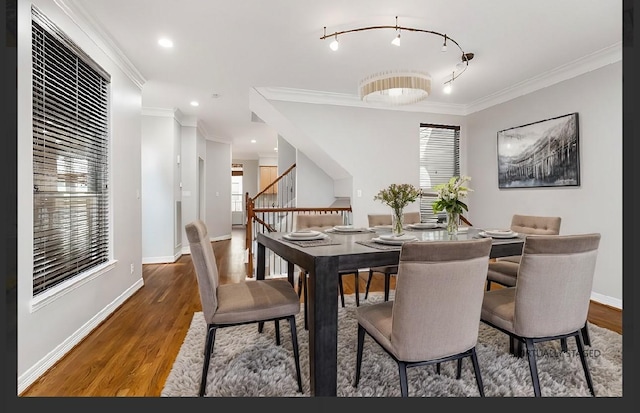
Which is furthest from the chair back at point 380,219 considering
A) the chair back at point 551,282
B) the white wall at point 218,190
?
the white wall at point 218,190

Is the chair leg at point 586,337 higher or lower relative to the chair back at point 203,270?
lower

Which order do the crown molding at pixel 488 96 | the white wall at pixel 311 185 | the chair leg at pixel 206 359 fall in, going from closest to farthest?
the chair leg at pixel 206 359
the crown molding at pixel 488 96
the white wall at pixel 311 185

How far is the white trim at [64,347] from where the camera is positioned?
186 cm

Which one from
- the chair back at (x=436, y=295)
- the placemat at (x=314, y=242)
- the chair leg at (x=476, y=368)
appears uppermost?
the placemat at (x=314, y=242)

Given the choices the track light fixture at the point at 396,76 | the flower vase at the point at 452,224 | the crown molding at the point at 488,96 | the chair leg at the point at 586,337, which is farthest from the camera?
the crown molding at the point at 488,96

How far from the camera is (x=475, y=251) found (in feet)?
4.62

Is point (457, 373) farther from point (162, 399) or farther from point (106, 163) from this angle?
point (106, 163)

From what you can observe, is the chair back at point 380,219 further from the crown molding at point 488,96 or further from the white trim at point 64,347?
the white trim at point 64,347

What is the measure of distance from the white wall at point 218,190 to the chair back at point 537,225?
6300 millimetres

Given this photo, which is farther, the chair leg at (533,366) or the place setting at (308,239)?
the place setting at (308,239)

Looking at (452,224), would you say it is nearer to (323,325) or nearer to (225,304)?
(323,325)

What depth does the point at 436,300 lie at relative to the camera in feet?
4.57

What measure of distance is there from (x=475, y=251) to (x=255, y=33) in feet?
8.31
